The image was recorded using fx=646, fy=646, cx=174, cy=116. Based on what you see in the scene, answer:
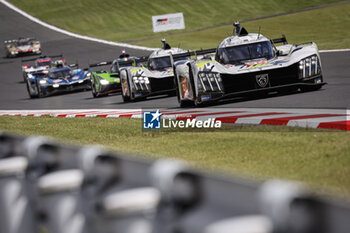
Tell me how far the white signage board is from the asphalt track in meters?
5.31

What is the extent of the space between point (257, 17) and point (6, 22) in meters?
23.6

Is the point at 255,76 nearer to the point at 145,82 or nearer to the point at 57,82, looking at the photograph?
the point at 145,82

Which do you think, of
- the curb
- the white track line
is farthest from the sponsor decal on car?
the white track line

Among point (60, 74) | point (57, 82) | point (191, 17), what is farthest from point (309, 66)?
point (191, 17)

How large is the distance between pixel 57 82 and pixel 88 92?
4.18 ft

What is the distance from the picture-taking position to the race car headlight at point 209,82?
12.7m

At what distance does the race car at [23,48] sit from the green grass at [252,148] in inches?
1478

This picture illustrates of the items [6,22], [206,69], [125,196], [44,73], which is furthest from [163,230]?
[6,22]

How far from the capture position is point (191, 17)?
58.6 m

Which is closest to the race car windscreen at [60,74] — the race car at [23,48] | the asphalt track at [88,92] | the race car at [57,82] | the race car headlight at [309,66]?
the race car at [57,82]

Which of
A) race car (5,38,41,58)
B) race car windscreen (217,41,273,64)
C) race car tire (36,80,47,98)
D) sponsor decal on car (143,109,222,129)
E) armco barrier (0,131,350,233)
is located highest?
armco barrier (0,131,350,233)

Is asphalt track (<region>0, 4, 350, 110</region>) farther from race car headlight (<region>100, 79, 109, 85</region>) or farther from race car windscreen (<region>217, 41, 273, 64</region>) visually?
race car windscreen (<region>217, 41, 273, 64</region>)

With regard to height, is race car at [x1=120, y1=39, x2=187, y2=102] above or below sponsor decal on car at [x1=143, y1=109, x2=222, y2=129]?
below

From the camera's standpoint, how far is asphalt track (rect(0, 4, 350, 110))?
12.3 metres
